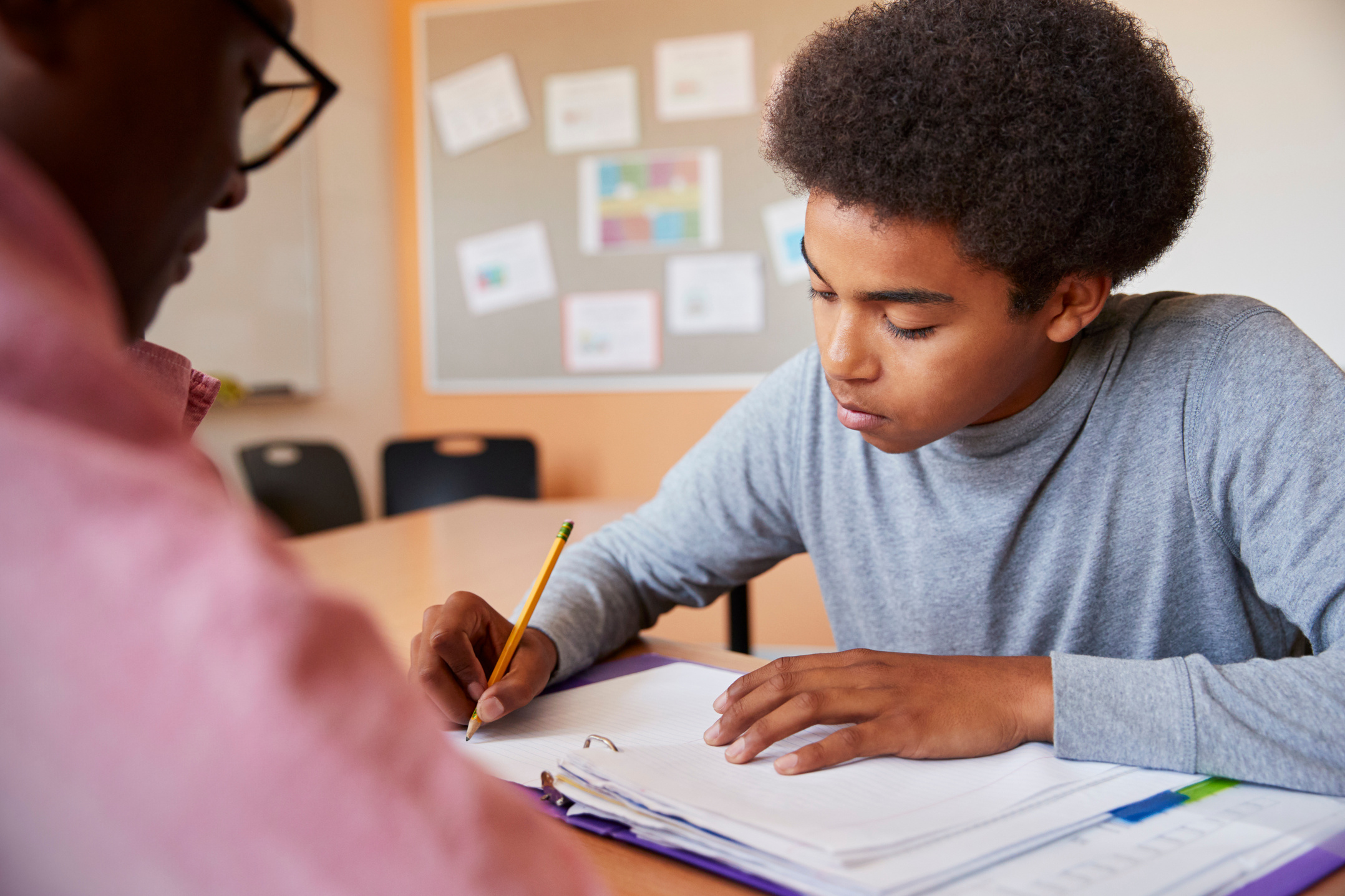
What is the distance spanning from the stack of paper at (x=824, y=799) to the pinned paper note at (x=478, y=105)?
110 inches

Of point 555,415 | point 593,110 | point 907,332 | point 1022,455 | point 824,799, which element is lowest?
point 555,415

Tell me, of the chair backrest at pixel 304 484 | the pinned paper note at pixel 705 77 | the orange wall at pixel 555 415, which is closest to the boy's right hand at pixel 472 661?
the chair backrest at pixel 304 484

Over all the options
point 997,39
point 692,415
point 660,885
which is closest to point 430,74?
point 692,415

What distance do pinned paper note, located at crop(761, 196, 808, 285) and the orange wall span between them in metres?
0.40

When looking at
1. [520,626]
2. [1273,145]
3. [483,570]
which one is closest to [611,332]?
[483,570]

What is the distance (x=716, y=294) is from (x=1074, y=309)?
7.22 ft

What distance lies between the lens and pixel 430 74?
3.29 metres

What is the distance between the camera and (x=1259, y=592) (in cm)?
84

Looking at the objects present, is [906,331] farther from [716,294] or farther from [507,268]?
[507,268]

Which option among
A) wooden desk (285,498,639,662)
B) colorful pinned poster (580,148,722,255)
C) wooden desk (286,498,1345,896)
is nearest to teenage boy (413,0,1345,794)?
wooden desk (286,498,1345,896)

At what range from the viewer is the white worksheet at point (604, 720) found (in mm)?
703

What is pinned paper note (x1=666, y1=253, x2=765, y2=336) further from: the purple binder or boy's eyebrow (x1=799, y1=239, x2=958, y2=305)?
the purple binder

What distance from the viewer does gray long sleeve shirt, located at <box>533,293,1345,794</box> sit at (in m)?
0.68

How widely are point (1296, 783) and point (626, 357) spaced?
Result: 2639 millimetres
